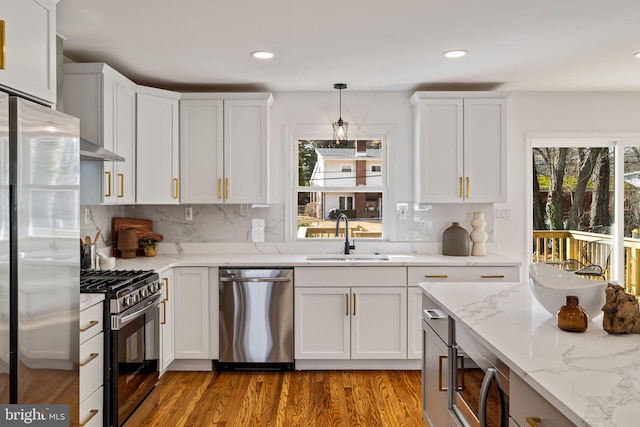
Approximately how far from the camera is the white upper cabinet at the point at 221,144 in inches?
163

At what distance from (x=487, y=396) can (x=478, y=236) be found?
110 inches

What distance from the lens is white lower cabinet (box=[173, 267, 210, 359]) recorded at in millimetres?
3857

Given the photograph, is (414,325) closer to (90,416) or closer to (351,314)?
(351,314)

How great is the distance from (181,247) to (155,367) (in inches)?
57.8

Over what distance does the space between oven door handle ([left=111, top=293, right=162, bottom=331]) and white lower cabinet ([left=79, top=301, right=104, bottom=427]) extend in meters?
0.07

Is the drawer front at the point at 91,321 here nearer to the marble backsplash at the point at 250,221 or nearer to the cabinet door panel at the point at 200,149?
the cabinet door panel at the point at 200,149

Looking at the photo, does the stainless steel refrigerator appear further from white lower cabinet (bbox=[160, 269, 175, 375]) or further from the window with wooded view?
the window with wooded view

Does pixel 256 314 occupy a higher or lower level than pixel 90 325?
lower

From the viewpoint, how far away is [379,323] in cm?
388

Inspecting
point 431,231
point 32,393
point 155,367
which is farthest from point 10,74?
point 431,231

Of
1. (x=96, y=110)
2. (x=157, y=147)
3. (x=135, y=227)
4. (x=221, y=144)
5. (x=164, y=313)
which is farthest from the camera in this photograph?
(x=135, y=227)

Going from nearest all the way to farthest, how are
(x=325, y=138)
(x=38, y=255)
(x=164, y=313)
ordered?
(x=38, y=255), (x=164, y=313), (x=325, y=138)

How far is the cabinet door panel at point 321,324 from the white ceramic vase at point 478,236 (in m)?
1.28

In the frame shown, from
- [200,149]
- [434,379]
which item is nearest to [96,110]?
[200,149]
